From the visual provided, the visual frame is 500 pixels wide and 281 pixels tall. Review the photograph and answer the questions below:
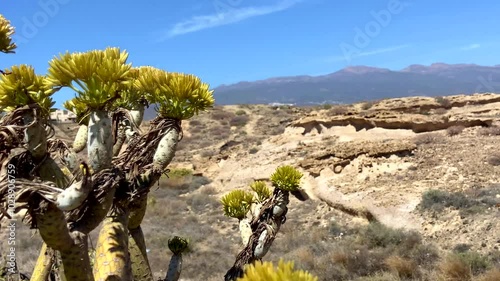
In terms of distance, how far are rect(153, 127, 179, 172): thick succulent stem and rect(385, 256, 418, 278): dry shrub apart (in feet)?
24.1

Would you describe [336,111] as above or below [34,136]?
below

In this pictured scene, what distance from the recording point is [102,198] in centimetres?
237

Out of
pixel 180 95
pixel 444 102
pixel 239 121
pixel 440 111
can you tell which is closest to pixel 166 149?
pixel 180 95

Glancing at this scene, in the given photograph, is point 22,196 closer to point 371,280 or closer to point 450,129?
point 371,280

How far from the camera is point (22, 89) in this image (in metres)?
2.33

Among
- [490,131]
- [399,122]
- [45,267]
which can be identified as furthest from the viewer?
[399,122]

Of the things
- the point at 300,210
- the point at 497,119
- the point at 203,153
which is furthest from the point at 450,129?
the point at 203,153

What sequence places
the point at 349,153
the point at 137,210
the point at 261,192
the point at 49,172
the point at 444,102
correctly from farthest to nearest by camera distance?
the point at 444,102, the point at 349,153, the point at 261,192, the point at 137,210, the point at 49,172

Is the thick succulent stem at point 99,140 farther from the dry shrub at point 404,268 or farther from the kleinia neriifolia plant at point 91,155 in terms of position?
the dry shrub at point 404,268

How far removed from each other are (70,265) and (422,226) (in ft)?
35.5

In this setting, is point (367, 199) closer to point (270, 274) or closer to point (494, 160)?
point (494, 160)

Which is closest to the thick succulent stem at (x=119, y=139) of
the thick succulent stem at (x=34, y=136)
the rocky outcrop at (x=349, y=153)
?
the thick succulent stem at (x=34, y=136)

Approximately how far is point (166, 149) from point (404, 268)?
756cm

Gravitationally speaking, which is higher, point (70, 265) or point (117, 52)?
point (117, 52)
